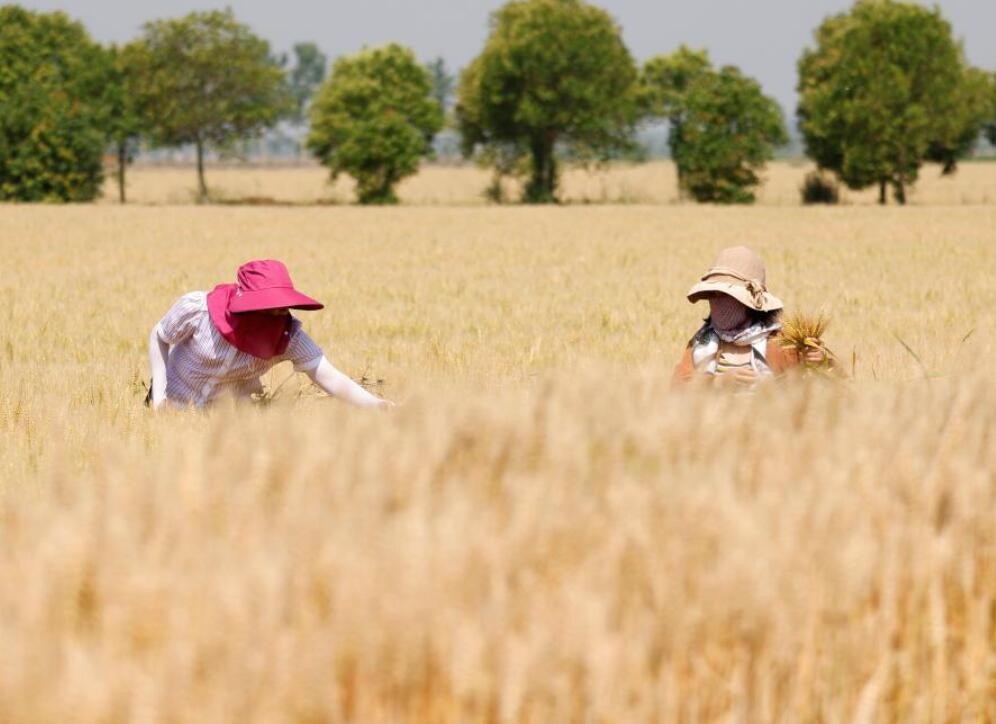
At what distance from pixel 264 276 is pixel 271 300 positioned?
0.18 metres

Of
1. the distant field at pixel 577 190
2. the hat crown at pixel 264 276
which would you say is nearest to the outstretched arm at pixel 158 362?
the hat crown at pixel 264 276

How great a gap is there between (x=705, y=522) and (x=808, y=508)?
0.25 m

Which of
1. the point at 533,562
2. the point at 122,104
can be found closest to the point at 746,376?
the point at 533,562

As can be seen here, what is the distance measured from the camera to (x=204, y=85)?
5616cm

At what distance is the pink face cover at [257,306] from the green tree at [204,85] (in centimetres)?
5051

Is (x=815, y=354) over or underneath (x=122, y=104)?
underneath

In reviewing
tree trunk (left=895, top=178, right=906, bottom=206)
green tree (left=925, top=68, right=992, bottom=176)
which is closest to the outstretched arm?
tree trunk (left=895, top=178, right=906, bottom=206)

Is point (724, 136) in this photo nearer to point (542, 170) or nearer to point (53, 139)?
point (542, 170)

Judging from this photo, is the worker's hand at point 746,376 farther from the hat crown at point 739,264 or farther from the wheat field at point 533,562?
the wheat field at point 533,562

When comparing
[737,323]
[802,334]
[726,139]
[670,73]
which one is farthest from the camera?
[670,73]

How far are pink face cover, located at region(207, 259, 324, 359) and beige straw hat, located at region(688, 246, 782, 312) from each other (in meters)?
1.69

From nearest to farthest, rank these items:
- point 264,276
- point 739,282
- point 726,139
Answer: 1. point 264,276
2. point 739,282
3. point 726,139

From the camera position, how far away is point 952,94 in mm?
50438

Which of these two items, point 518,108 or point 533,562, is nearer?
point 533,562
